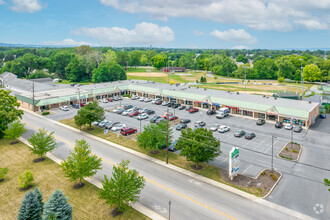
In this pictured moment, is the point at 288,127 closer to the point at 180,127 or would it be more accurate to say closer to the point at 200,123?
the point at 200,123

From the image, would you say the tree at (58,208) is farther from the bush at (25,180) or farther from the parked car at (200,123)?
the parked car at (200,123)

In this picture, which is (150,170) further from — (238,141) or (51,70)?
(51,70)

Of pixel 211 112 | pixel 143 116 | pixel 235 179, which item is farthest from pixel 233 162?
pixel 211 112

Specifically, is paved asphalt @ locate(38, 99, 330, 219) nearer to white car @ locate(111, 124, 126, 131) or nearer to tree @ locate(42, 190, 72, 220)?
white car @ locate(111, 124, 126, 131)

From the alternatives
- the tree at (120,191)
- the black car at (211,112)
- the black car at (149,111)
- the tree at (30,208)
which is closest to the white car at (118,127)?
the black car at (149,111)

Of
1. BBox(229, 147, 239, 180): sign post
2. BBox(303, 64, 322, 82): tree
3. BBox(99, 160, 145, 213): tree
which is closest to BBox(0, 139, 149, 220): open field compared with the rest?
BBox(99, 160, 145, 213): tree

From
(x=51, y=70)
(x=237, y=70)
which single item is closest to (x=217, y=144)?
(x=237, y=70)
